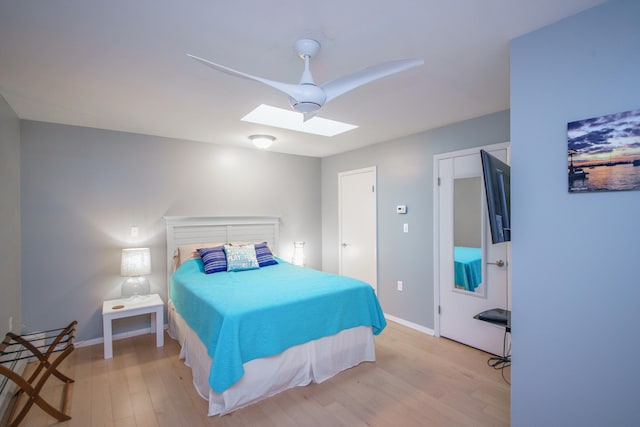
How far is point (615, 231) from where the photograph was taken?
4.78 ft

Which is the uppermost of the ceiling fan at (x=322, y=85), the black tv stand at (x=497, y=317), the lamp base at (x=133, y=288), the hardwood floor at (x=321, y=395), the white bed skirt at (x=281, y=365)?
the ceiling fan at (x=322, y=85)

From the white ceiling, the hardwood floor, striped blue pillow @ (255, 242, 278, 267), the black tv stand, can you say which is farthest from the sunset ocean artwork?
striped blue pillow @ (255, 242, 278, 267)

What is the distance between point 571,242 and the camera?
5.20ft

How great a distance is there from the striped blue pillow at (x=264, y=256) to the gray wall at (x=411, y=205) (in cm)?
149

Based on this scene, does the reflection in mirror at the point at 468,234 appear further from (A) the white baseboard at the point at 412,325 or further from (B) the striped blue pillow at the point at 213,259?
(B) the striped blue pillow at the point at 213,259

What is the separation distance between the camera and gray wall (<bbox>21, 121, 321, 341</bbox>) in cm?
321

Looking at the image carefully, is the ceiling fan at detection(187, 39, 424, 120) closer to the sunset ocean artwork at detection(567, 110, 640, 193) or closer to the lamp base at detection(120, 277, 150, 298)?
the sunset ocean artwork at detection(567, 110, 640, 193)

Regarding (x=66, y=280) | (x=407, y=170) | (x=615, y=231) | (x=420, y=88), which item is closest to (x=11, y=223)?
(x=66, y=280)

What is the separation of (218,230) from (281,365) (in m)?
2.34

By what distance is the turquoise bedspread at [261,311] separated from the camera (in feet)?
7.06

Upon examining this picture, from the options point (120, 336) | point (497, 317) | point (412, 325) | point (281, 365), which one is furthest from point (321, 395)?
point (120, 336)

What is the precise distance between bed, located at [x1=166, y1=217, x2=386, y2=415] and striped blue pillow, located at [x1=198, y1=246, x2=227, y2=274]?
0.11 metres

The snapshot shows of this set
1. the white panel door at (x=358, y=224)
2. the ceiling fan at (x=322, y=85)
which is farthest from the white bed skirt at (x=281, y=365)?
the ceiling fan at (x=322, y=85)

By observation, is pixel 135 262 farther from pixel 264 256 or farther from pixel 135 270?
pixel 264 256
